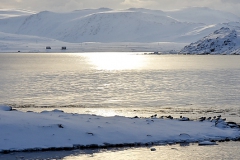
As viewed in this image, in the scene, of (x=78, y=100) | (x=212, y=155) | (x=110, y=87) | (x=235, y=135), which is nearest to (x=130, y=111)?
(x=78, y=100)

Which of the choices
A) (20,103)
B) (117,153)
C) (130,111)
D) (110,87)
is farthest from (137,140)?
(110,87)

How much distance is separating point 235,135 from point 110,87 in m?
31.7

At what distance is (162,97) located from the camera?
48.9 meters

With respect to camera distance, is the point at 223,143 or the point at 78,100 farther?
the point at 78,100

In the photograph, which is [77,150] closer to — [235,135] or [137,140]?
[137,140]

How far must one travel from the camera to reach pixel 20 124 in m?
28.1

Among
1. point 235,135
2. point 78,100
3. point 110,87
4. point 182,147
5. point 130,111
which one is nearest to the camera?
point 182,147

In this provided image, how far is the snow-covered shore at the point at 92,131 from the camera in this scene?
2703 cm

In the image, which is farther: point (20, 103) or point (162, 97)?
point (162, 97)

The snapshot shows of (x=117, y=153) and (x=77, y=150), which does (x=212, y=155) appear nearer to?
(x=117, y=153)

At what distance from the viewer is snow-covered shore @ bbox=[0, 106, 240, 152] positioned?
2703cm

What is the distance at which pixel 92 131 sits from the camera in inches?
1126

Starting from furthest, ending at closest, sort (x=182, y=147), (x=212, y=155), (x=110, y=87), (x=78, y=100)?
1. (x=110, y=87)
2. (x=78, y=100)
3. (x=182, y=147)
4. (x=212, y=155)

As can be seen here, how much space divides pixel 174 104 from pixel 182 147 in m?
16.2
